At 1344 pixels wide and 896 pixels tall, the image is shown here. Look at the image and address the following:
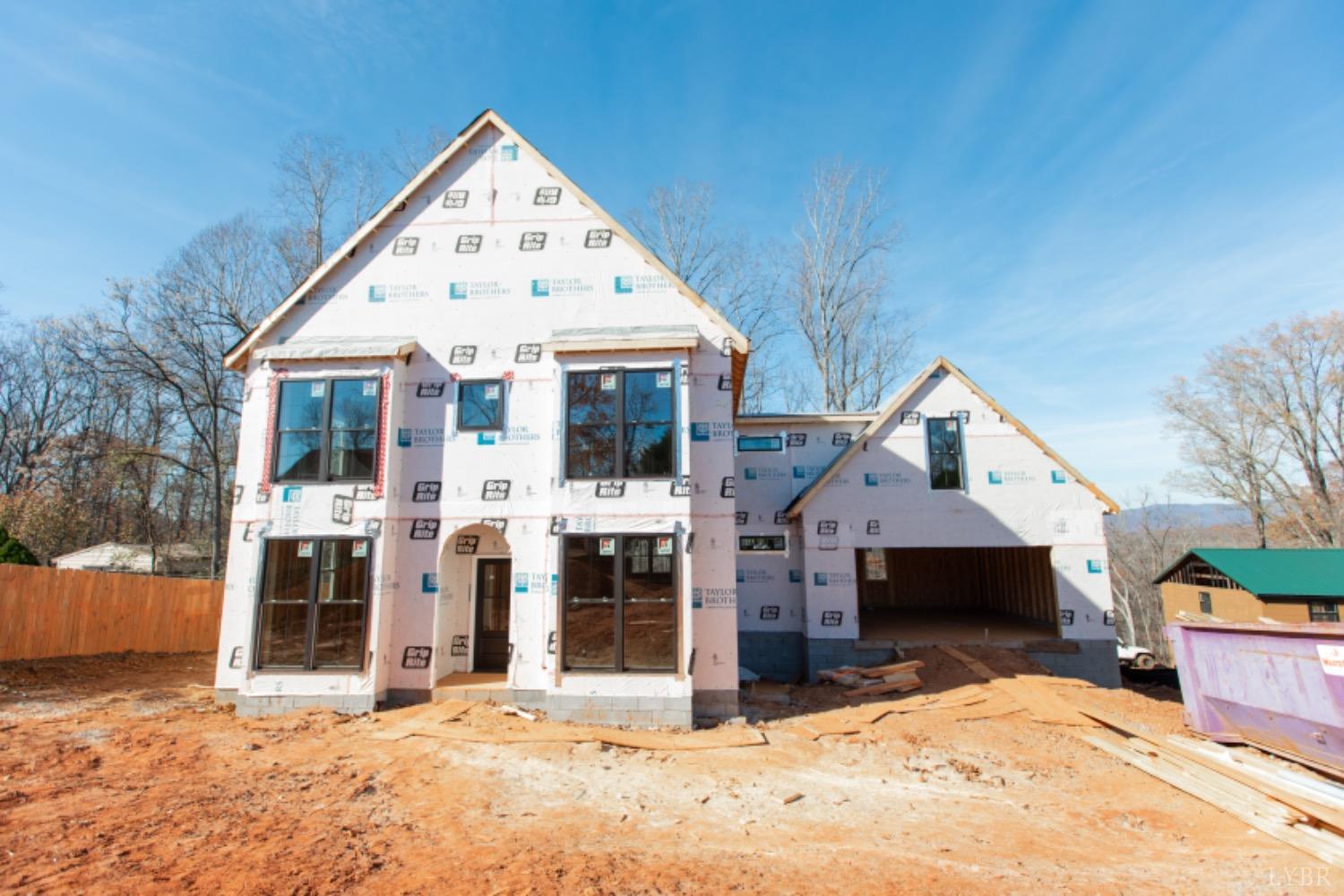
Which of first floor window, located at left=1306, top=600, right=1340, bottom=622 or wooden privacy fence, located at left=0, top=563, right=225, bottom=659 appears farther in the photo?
first floor window, located at left=1306, top=600, right=1340, bottom=622

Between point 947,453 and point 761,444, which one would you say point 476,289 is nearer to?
point 761,444

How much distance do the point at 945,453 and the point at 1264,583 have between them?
15.3 metres

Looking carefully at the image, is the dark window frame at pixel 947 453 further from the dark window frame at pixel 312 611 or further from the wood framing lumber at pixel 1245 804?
the dark window frame at pixel 312 611

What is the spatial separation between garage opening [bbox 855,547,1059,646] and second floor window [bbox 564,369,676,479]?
797 centimetres

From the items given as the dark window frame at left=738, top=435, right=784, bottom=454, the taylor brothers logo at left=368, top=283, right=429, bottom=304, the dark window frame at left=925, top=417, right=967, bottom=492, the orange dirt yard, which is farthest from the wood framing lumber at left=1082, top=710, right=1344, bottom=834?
the taylor brothers logo at left=368, top=283, right=429, bottom=304

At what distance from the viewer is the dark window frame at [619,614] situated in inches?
399

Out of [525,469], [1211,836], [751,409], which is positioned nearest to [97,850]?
[525,469]

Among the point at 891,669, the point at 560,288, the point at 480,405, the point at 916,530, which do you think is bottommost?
the point at 891,669

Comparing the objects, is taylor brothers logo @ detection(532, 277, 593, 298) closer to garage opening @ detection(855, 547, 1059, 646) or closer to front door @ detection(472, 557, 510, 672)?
front door @ detection(472, 557, 510, 672)

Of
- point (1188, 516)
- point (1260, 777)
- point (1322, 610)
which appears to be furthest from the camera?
point (1188, 516)

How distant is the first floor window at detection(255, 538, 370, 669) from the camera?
34.9 ft

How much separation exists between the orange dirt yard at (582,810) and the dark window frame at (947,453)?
221 inches

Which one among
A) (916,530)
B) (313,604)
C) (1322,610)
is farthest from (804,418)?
(1322,610)

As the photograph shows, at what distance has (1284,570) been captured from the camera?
22.0 metres
